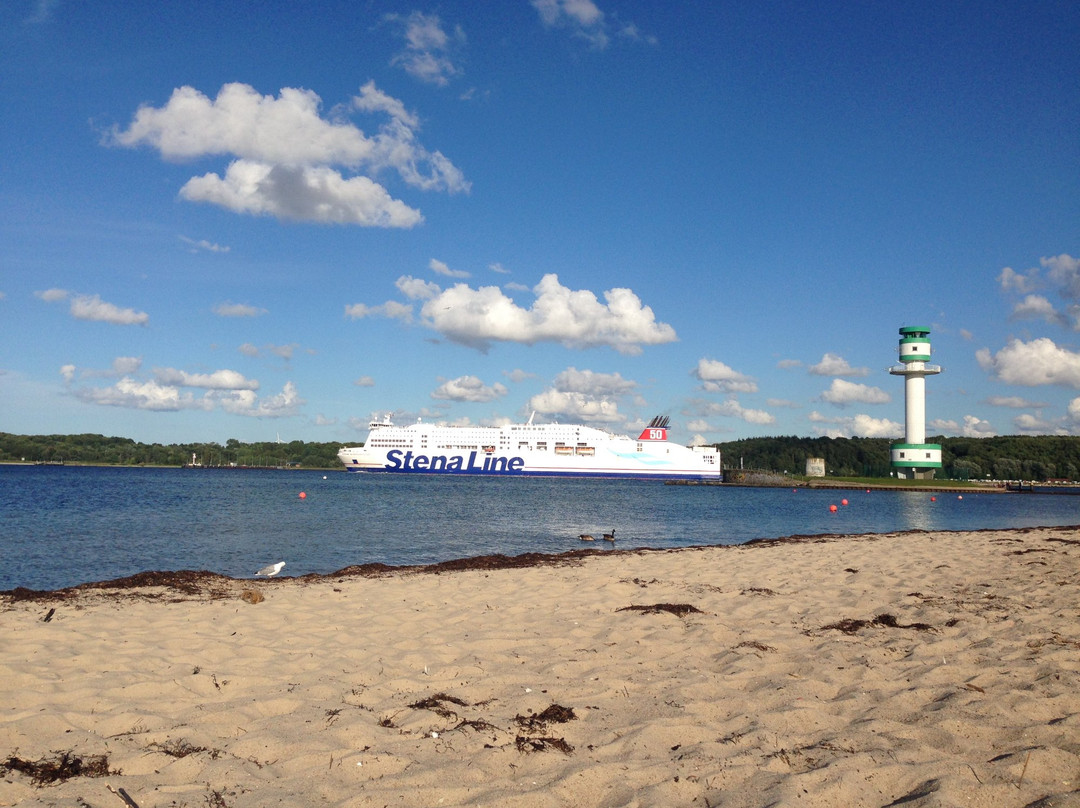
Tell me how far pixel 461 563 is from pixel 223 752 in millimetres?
8055

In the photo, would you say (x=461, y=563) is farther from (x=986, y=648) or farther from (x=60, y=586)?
(x=986, y=648)

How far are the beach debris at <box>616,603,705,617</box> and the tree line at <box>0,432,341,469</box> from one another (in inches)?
5290

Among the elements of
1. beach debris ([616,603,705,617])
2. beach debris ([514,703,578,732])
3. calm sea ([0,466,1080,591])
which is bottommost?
calm sea ([0,466,1080,591])

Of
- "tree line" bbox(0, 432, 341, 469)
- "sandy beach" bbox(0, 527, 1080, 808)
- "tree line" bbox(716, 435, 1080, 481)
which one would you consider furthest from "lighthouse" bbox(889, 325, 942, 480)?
"tree line" bbox(0, 432, 341, 469)

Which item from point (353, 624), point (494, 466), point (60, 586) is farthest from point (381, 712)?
point (494, 466)

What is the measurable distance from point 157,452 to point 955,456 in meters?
140

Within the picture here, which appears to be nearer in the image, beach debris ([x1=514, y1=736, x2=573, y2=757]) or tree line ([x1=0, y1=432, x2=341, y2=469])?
beach debris ([x1=514, y1=736, x2=573, y2=757])

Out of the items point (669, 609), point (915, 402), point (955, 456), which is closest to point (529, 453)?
point (915, 402)

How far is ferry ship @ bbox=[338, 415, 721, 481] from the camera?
89750 millimetres

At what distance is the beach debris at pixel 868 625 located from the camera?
247 inches

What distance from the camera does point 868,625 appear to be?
646cm

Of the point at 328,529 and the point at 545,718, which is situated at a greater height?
the point at 545,718

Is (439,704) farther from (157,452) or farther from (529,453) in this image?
(157,452)

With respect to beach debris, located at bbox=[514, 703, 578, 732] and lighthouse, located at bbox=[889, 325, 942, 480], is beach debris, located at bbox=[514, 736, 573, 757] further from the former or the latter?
lighthouse, located at bbox=[889, 325, 942, 480]
